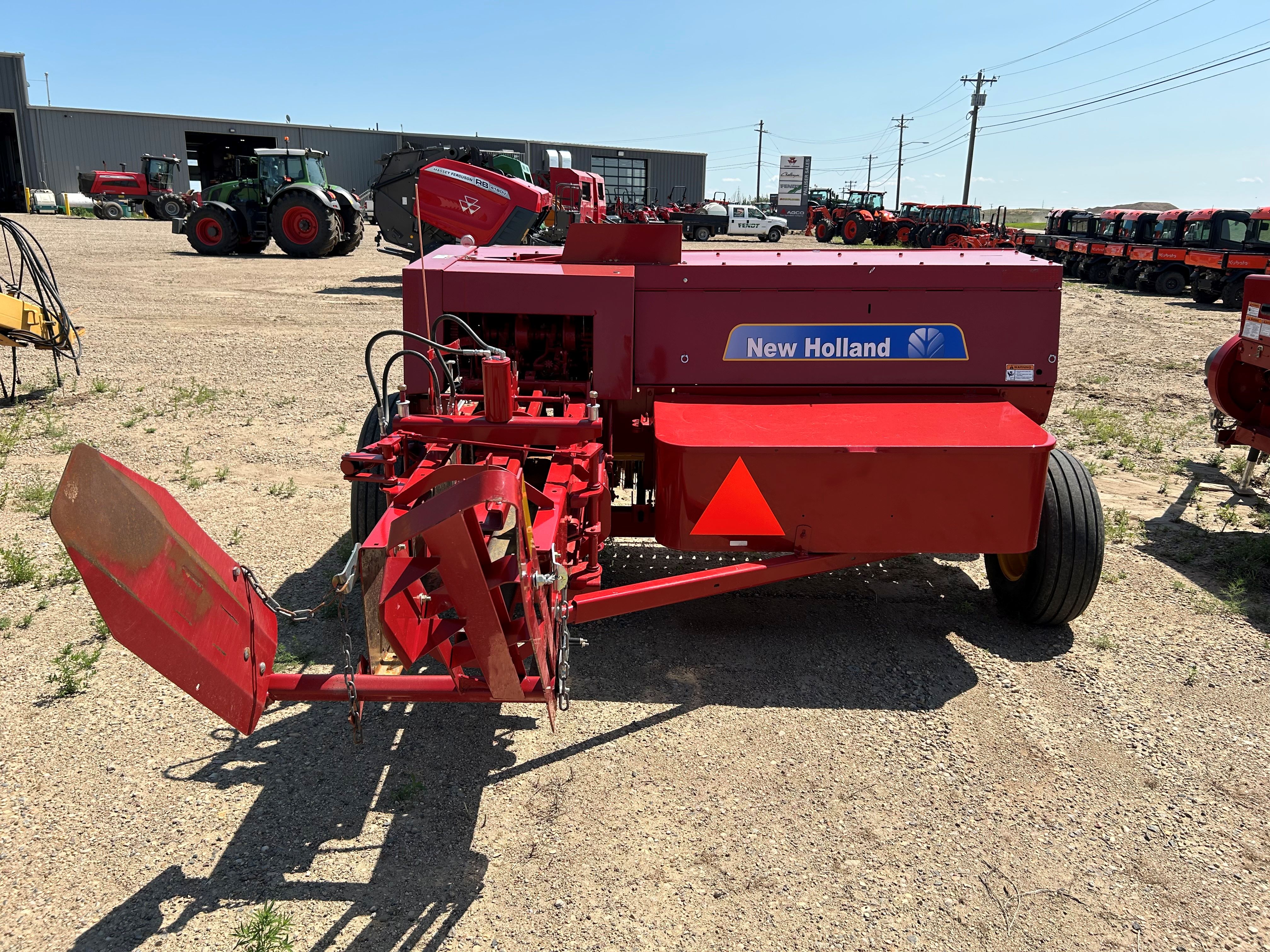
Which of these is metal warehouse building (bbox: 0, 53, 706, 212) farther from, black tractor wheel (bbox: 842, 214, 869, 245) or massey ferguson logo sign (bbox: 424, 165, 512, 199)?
massey ferguson logo sign (bbox: 424, 165, 512, 199)

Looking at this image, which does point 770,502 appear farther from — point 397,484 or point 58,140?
point 58,140

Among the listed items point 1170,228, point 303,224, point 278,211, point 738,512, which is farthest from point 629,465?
point 1170,228

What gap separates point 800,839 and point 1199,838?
1.36 m

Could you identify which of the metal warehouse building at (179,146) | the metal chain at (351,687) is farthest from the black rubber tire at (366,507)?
the metal warehouse building at (179,146)

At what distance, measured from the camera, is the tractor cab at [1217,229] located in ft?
66.1

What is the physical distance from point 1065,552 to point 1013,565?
1.49ft

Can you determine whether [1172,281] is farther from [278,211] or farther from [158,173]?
[158,173]

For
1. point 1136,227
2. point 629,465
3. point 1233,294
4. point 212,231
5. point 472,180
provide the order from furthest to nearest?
point 1136,227
point 212,231
point 1233,294
point 472,180
point 629,465

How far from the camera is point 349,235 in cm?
2170

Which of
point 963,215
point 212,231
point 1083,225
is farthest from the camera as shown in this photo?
point 963,215

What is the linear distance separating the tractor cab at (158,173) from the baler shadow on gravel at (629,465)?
37086 millimetres

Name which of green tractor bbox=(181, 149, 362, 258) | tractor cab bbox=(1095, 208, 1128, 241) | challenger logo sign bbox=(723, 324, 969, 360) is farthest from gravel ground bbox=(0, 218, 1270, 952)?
tractor cab bbox=(1095, 208, 1128, 241)

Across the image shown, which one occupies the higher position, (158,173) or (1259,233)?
(158,173)

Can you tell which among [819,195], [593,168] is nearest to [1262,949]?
[819,195]
